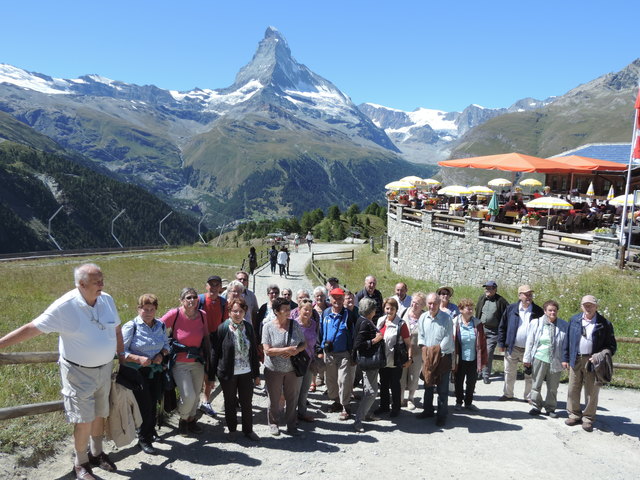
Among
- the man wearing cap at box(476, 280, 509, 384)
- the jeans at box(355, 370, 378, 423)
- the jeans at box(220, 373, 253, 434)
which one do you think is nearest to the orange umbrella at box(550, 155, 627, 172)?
the man wearing cap at box(476, 280, 509, 384)

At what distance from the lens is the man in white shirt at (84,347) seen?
A: 17.1 feet

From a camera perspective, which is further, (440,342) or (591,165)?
(591,165)

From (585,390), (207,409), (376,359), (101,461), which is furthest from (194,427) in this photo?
(585,390)

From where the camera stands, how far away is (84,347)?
5332 mm

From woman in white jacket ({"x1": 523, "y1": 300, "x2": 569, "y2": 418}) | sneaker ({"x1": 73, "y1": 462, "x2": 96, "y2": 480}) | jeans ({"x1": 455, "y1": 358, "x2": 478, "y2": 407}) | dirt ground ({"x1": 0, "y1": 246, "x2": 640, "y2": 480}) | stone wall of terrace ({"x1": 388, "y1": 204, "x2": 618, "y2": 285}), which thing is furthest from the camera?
stone wall of terrace ({"x1": 388, "y1": 204, "x2": 618, "y2": 285})

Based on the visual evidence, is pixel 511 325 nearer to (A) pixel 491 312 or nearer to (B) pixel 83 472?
(A) pixel 491 312

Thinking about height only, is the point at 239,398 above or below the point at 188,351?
below

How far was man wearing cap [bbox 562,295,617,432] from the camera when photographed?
751 centimetres

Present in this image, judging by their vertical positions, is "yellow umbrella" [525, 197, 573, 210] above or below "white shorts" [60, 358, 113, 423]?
Result: above

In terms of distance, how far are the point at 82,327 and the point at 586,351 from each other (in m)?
7.08

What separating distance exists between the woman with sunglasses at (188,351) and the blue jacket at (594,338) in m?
5.54

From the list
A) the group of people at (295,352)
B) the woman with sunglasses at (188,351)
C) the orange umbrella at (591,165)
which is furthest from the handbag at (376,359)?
the orange umbrella at (591,165)

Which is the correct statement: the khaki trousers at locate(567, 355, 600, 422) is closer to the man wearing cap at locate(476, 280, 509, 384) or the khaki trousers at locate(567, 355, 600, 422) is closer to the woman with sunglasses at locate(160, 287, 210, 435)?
the man wearing cap at locate(476, 280, 509, 384)

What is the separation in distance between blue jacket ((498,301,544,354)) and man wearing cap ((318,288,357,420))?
3.03 meters
